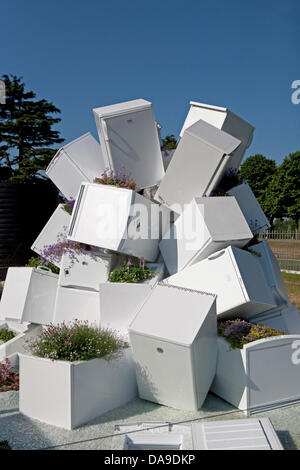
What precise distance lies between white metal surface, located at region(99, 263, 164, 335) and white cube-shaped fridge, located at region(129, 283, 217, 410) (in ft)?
2.02

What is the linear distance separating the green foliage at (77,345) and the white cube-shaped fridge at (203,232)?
63.5 inches

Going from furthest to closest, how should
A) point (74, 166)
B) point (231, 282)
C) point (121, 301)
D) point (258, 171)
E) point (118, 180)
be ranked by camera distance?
point (258, 171)
point (74, 166)
point (118, 180)
point (121, 301)
point (231, 282)

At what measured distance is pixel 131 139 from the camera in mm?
6242

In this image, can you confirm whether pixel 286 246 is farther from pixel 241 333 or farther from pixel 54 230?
pixel 241 333

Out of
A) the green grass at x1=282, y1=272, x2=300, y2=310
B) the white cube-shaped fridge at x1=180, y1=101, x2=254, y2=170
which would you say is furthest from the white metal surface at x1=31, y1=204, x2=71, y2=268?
the green grass at x1=282, y1=272, x2=300, y2=310

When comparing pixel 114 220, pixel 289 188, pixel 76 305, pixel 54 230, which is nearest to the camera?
pixel 114 220

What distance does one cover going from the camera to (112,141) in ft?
20.1

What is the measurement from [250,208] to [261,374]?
3118mm

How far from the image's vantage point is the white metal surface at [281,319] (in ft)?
17.9

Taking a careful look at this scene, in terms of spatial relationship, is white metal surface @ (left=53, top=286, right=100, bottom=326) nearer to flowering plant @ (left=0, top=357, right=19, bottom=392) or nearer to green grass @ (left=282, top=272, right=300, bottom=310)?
flowering plant @ (left=0, top=357, right=19, bottom=392)

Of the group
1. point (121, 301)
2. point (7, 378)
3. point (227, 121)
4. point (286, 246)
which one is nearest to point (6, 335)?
point (7, 378)

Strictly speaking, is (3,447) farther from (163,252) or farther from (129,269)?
(163,252)

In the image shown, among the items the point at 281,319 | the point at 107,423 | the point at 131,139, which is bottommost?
the point at 107,423

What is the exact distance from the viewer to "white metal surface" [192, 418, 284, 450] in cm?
336
